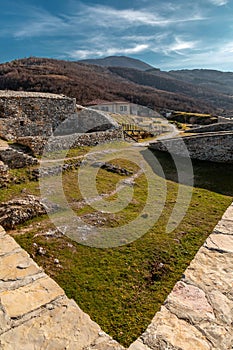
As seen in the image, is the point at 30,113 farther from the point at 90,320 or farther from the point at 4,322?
the point at 90,320

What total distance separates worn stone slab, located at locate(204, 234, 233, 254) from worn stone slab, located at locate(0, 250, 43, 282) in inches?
96.4

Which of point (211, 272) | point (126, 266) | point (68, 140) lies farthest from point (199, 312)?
point (68, 140)

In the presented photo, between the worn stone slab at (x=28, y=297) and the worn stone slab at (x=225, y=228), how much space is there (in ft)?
8.92

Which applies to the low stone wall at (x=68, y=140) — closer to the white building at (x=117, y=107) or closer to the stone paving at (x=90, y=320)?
the stone paving at (x=90, y=320)

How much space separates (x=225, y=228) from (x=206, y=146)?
10.6 metres

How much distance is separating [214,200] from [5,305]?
8337mm

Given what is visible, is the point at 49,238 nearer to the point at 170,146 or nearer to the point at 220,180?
the point at 220,180

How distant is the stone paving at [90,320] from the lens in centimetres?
232

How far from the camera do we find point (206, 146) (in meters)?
14.1

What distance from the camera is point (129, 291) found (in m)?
5.23

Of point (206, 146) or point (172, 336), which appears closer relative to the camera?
point (172, 336)

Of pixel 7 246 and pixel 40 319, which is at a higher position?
pixel 7 246

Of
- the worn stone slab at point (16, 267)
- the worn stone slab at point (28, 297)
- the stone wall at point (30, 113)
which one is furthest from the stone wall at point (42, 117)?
the worn stone slab at point (28, 297)

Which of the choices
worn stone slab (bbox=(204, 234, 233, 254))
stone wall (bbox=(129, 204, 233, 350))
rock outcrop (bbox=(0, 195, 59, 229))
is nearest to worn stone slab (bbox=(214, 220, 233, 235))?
worn stone slab (bbox=(204, 234, 233, 254))
